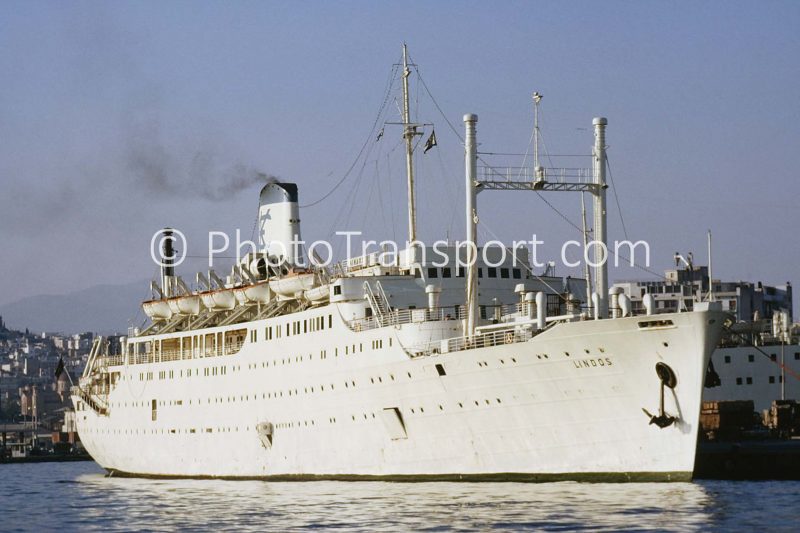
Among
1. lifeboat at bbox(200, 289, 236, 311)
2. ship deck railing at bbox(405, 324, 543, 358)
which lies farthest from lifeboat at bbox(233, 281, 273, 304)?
ship deck railing at bbox(405, 324, 543, 358)

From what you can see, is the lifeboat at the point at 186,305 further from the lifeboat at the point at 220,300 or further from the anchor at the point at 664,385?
the anchor at the point at 664,385

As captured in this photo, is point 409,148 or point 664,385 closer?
point 664,385

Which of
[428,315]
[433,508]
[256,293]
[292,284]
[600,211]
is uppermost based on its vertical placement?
[600,211]

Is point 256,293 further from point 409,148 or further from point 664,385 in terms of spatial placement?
point 664,385

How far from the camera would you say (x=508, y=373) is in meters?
37.5

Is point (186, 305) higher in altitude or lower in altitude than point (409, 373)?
higher

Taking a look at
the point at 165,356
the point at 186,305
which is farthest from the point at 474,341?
the point at 165,356

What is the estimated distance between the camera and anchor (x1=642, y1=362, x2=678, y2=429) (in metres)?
35.2

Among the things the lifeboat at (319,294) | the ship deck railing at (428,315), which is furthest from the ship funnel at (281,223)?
the ship deck railing at (428,315)

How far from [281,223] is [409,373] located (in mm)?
17257

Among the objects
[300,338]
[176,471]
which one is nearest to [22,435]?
[176,471]

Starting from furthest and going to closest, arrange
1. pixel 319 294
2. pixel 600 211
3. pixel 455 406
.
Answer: pixel 319 294
pixel 600 211
pixel 455 406

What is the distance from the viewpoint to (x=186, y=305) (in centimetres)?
5688

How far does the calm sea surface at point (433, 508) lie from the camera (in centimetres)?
3064
